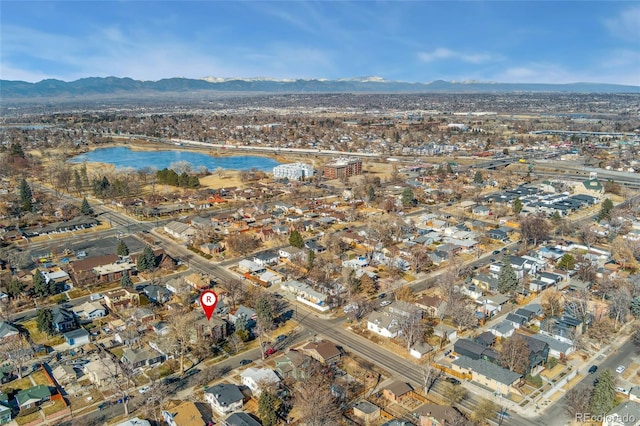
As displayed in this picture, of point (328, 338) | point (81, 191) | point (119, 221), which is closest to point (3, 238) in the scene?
point (119, 221)

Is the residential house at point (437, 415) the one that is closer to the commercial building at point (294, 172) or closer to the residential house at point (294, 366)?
the residential house at point (294, 366)

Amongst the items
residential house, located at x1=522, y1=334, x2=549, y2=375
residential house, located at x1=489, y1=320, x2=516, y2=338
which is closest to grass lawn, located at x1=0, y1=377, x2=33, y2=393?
residential house, located at x1=522, y1=334, x2=549, y2=375

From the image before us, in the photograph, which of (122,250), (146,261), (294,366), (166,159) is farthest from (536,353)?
(166,159)

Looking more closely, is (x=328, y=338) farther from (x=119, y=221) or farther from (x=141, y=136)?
(x=141, y=136)

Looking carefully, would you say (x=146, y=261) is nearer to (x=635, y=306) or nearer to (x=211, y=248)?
(x=211, y=248)

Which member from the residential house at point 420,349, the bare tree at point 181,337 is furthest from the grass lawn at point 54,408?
the residential house at point 420,349
